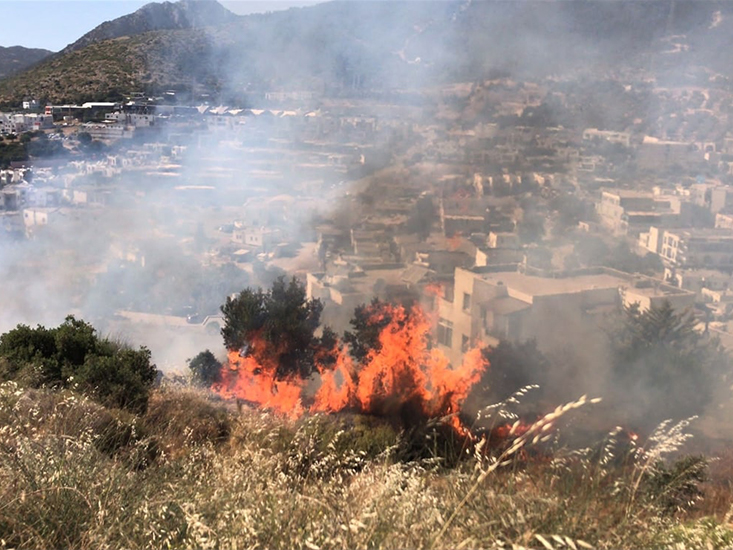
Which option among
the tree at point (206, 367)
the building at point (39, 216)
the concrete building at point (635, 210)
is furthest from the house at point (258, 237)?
the concrete building at point (635, 210)

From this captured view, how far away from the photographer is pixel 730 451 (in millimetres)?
7141

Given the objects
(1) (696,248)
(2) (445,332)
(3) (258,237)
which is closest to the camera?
(2) (445,332)

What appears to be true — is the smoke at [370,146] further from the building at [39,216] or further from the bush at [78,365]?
the bush at [78,365]

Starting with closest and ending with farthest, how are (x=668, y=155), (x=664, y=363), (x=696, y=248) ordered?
(x=664, y=363)
(x=696, y=248)
(x=668, y=155)

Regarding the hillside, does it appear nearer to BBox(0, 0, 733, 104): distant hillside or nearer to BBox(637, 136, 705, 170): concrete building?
BBox(0, 0, 733, 104): distant hillside

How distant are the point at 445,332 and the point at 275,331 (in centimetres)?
297

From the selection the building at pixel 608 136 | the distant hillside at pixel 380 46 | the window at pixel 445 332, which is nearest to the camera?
the window at pixel 445 332

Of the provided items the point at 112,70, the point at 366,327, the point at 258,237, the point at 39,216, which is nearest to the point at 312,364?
the point at 366,327

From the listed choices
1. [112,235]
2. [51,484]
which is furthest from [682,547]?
[112,235]

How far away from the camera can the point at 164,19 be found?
1742cm

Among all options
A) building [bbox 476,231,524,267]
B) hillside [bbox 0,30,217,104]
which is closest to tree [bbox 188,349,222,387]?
building [bbox 476,231,524,267]

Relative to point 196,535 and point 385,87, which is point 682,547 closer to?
point 196,535

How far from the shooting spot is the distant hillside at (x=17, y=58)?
16156 millimetres

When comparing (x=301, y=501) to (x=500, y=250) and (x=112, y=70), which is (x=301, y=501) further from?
(x=112, y=70)
